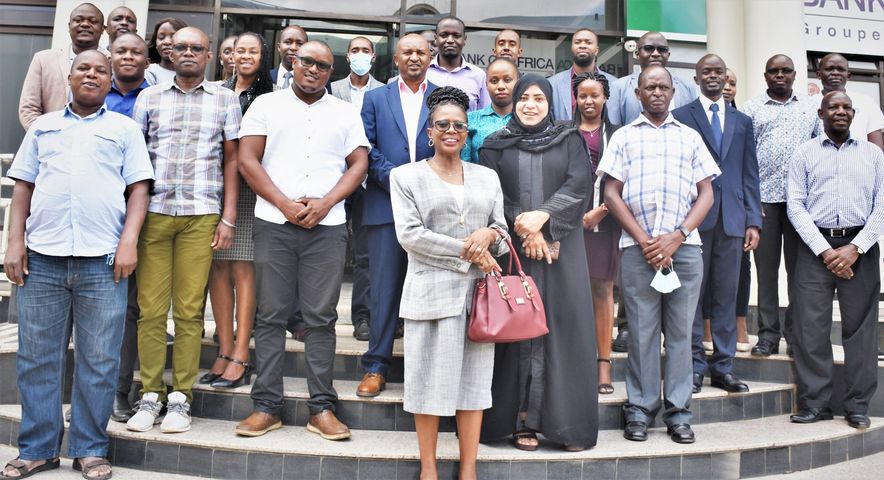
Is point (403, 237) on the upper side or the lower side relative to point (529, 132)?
lower

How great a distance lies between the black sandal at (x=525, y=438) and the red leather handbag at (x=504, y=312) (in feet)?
2.47

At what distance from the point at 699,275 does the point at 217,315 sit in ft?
9.85

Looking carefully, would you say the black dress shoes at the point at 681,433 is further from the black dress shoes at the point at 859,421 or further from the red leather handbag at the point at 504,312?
the black dress shoes at the point at 859,421

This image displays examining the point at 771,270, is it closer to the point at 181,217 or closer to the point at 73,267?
the point at 181,217

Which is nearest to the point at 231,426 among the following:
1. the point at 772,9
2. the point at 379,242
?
the point at 379,242

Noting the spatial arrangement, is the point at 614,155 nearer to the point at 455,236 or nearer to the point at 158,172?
the point at 455,236

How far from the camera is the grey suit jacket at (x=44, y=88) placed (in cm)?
468

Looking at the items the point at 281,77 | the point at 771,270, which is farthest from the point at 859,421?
the point at 281,77

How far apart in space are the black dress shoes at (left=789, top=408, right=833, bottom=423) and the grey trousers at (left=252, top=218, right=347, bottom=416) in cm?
313

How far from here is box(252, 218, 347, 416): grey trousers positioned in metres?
3.86

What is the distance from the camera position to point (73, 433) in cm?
364

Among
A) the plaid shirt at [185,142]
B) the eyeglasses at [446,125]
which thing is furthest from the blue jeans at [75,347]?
the eyeglasses at [446,125]

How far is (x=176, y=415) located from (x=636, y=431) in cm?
264

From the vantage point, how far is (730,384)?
4.64 meters
